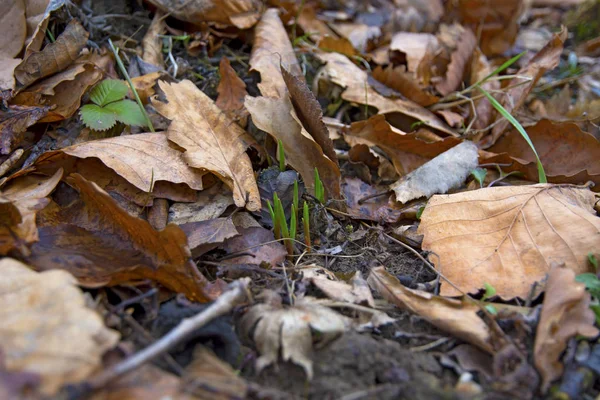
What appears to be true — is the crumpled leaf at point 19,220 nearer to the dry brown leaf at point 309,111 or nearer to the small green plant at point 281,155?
the small green plant at point 281,155

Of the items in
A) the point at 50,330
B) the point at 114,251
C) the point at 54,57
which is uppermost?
the point at 54,57

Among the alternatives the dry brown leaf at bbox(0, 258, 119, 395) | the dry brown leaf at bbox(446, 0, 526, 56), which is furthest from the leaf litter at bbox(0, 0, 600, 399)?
the dry brown leaf at bbox(446, 0, 526, 56)

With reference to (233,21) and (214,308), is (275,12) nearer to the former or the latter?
(233,21)

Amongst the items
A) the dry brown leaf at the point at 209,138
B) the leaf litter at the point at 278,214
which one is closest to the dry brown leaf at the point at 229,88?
the leaf litter at the point at 278,214

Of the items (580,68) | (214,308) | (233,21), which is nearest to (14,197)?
(214,308)

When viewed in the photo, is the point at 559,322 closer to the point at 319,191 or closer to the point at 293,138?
the point at 319,191

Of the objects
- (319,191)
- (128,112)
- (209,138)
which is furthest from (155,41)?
(319,191)
